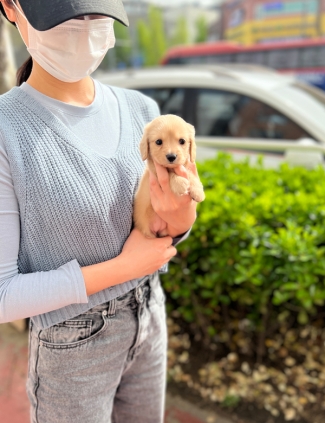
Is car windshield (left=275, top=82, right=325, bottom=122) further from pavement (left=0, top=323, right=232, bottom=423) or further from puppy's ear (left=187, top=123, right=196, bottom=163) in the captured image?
puppy's ear (left=187, top=123, right=196, bottom=163)

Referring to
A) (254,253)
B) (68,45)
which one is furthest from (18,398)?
(68,45)

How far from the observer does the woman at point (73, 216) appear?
1.09 meters

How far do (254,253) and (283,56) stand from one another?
14.6 metres

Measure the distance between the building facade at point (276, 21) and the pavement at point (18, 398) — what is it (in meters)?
31.4

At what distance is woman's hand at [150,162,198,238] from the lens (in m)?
1.20

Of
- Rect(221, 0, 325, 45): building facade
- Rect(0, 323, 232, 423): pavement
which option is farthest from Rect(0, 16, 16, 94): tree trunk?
Rect(221, 0, 325, 45): building facade

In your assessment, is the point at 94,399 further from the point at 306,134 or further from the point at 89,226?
the point at 306,134

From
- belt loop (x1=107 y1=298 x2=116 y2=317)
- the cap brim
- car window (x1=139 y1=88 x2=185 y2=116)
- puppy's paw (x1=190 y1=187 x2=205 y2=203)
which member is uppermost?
the cap brim

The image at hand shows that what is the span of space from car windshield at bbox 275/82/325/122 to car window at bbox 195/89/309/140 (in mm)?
218

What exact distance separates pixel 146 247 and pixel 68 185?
0.30 m

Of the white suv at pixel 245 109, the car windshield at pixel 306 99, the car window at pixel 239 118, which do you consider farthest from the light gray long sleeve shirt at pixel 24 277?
the car windshield at pixel 306 99

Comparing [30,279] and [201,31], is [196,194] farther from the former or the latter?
[201,31]

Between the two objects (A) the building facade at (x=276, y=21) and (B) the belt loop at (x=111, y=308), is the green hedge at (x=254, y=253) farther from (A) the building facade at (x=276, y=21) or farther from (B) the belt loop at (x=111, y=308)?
(A) the building facade at (x=276, y=21)

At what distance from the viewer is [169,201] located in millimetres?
1230
